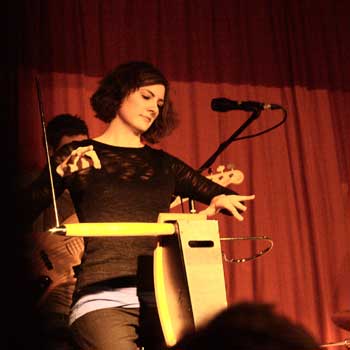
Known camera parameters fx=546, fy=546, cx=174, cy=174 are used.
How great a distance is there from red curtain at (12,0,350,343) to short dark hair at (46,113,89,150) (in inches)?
1.9

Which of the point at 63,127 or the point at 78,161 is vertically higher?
the point at 63,127

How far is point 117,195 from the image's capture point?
4.81 ft

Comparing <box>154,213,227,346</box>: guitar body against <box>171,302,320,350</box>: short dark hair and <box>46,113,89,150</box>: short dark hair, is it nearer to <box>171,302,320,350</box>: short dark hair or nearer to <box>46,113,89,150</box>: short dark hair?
<box>171,302,320,350</box>: short dark hair

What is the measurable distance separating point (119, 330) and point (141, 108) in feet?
2.21

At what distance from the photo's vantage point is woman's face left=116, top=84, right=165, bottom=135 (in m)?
1.65

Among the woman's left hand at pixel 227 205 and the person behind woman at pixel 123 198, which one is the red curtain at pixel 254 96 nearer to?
the person behind woman at pixel 123 198

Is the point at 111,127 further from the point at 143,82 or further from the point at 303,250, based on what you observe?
the point at 303,250

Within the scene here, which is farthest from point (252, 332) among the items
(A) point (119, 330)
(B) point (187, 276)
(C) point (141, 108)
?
(C) point (141, 108)

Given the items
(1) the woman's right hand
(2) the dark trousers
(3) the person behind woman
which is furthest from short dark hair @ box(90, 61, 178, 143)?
(2) the dark trousers

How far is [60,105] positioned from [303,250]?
1.40 meters

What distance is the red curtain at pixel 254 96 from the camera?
97.2 inches

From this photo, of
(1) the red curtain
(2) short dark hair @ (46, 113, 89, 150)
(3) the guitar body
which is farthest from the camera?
(1) the red curtain

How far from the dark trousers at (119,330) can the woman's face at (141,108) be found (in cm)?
56

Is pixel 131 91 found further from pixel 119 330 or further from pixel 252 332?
pixel 252 332
